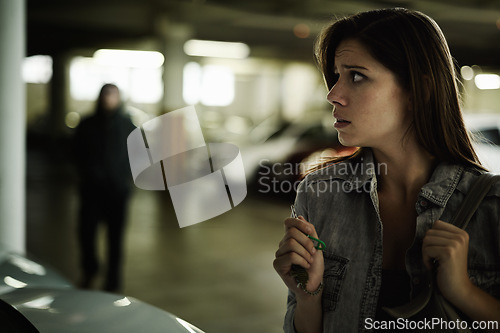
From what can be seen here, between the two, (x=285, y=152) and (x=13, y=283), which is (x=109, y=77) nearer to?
(x=285, y=152)

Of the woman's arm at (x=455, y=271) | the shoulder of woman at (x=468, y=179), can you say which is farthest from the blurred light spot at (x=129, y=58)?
the woman's arm at (x=455, y=271)

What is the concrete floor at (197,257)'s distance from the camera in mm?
4438

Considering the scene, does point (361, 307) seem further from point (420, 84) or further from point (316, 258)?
point (420, 84)

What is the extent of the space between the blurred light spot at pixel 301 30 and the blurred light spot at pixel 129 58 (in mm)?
6617

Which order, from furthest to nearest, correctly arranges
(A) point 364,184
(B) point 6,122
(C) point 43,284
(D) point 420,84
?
(B) point 6,122 → (C) point 43,284 → (A) point 364,184 → (D) point 420,84

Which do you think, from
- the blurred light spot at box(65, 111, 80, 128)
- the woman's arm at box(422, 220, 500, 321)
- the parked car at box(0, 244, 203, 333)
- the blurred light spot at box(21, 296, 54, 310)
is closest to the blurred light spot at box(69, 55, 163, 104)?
the blurred light spot at box(65, 111, 80, 128)

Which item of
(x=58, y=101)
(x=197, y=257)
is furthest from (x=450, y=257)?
(x=58, y=101)

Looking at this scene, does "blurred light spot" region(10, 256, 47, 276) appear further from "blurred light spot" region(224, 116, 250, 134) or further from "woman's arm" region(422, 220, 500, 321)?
"blurred light spot" region(224, 116, 250, 134)

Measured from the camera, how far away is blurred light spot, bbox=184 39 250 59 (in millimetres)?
19172

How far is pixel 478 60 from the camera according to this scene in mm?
20438

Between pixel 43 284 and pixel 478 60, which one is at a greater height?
pixel 478 60

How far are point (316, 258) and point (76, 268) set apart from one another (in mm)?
4704

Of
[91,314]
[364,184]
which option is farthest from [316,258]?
[91,314]

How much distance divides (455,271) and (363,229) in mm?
319
